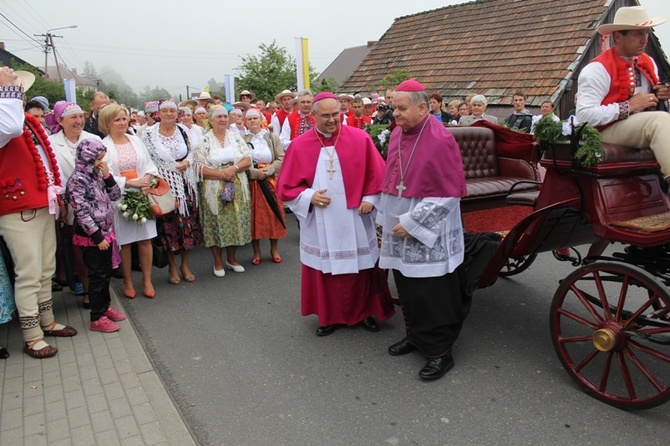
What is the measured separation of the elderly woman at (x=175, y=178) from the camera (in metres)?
5.66

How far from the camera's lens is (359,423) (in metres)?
3.20

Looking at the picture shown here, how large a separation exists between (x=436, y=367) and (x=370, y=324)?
0.98 metres

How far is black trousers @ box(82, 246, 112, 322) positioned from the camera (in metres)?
4.50

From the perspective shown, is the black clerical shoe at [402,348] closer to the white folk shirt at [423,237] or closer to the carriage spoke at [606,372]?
the white folk shirt at [423,237]

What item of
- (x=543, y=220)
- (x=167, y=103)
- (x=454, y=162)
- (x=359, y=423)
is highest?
(x=167, y=103)

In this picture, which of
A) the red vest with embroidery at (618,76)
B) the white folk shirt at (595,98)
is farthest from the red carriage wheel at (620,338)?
the red vest with embroidery at (618,76)

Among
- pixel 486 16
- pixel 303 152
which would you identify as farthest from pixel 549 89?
pixel 303 152

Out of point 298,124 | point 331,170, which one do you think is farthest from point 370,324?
point 298,124

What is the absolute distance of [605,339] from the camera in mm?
3068

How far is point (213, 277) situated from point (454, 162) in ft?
12.1

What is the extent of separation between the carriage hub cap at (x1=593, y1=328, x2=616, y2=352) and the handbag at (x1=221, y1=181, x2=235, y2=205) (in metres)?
4.15

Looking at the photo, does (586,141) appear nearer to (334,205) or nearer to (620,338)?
(620,338)

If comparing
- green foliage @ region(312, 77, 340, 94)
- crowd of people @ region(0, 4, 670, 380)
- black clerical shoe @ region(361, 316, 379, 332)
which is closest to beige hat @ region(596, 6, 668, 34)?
crowd of people @ region(0, 4, 670, 380)

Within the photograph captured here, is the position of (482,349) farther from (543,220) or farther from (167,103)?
(167,103)
